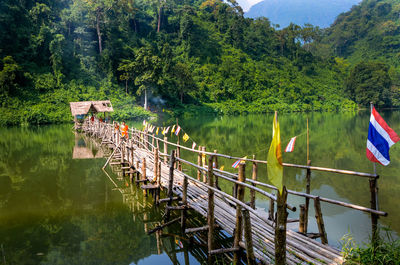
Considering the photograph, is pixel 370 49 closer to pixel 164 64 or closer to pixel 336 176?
pixel 164 64

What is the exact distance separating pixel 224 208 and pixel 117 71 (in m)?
38.8

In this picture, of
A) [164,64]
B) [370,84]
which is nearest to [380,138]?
[164,64]

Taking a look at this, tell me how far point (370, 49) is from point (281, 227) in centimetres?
8335

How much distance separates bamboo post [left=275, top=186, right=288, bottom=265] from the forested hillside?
55.8 m

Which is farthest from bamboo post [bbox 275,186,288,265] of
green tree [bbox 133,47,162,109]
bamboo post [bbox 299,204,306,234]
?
→ green tree [bbox 133,47,162,109]

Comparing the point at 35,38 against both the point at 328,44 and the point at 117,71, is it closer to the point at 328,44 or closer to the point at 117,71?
the point at 117,71

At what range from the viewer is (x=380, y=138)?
4805 millimetres

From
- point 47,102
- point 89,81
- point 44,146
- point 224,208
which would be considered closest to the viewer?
point 224,208

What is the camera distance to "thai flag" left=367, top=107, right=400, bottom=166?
187 inches

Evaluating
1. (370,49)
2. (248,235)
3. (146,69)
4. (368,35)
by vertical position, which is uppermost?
(368,35)

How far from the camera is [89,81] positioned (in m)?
39.1

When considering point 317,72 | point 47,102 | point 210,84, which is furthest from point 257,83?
point 47,102

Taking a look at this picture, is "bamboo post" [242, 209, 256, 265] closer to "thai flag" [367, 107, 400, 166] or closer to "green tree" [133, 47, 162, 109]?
"thai flag" [367, 107, 400, 166]

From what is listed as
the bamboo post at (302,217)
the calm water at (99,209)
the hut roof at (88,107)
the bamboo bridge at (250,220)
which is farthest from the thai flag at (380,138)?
the hut roof at (88,107)
